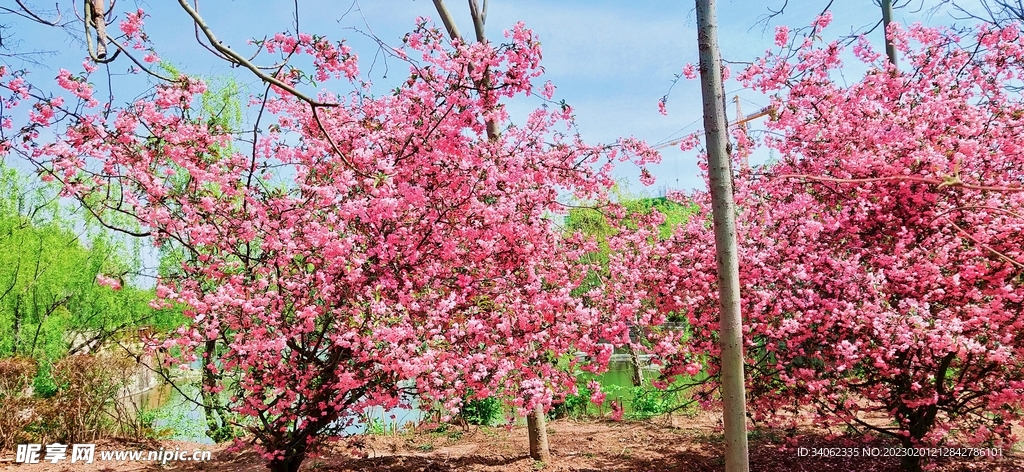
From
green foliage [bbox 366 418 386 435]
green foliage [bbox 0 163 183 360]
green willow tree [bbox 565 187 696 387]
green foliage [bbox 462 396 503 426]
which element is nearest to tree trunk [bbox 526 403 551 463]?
green willow tree [bbox 565 187 696 387]

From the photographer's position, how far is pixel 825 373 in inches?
232

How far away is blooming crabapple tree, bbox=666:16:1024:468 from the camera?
17.5ft

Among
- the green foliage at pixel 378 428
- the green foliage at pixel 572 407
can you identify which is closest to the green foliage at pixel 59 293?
the green foliage at pixel 378 428

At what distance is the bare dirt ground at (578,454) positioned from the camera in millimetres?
6766

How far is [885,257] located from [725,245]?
8.99 feet

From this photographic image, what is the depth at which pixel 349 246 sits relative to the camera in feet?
17.4

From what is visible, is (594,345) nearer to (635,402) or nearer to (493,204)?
(493,204)

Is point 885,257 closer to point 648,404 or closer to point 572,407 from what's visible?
point 648,404

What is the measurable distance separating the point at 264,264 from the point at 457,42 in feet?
8.70

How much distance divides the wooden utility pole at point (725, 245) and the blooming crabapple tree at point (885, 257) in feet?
6.50

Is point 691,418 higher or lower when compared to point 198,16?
lower

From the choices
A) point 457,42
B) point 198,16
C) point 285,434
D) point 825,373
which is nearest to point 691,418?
point 825,373

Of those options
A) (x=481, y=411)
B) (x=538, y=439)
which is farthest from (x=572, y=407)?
(x=538, y=439)

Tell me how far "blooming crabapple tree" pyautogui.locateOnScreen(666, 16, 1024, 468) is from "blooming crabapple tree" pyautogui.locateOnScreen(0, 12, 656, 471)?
1787 mm
